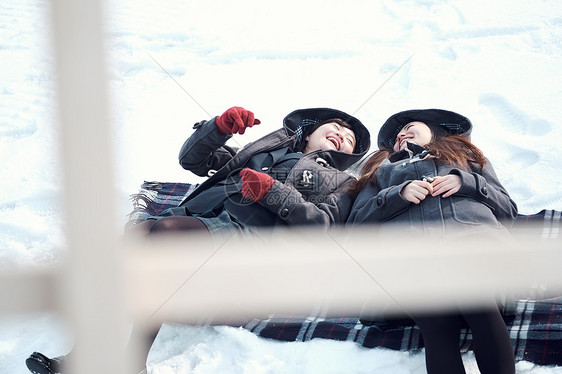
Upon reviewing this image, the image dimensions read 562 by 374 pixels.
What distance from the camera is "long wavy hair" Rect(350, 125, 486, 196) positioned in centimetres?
129

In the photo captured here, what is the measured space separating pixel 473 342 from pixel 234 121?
600 mm

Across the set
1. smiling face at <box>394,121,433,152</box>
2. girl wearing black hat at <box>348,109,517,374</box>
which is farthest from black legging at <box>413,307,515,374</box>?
smiling face at <box>394,121,433,152</box>

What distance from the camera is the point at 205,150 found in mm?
1371

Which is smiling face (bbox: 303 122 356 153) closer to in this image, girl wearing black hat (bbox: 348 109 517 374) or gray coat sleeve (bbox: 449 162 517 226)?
girl wearing black hat (bbox: 348 109 517 374)

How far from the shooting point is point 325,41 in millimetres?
2502

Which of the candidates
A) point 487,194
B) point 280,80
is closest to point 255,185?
point 487,194

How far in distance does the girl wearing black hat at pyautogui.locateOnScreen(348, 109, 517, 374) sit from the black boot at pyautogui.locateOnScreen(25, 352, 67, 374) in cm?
56

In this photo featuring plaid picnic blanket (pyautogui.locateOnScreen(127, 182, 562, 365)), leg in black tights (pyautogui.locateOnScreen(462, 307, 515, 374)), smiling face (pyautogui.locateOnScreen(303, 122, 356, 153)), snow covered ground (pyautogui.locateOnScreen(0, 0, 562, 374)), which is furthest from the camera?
snow covered ground (pyautogui.locateOnScreen(0, 0, 562, 374))

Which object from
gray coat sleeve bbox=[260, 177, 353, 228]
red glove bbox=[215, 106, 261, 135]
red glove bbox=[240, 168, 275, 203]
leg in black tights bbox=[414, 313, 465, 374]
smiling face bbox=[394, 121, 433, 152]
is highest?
red glove bbox=[215, 106, 261, 135]

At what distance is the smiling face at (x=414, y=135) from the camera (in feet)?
4.54

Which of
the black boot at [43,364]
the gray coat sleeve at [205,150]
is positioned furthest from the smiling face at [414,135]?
the black boot at [43,364]

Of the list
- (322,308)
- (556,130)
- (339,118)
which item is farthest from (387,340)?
(556,130)

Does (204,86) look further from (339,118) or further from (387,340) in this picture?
(387,340)

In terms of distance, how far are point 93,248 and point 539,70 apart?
7.04ft
